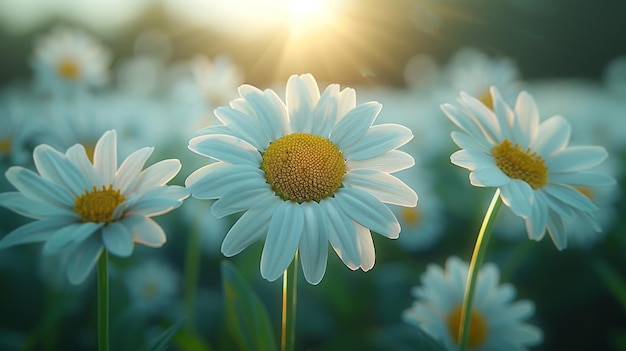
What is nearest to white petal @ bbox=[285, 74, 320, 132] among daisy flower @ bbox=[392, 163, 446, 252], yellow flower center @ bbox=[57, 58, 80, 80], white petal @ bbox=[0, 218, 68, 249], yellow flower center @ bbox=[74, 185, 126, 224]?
yellow flower center @ bbox=[74, 185, 126, 224]

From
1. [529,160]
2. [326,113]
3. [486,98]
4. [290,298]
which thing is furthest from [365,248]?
[486,98]

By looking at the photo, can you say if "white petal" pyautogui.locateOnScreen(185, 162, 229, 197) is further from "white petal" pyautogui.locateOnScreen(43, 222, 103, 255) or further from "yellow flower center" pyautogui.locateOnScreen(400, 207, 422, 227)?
"yellow flower center" pyautogui.locateOnScreen(400, 207, 422, 227)

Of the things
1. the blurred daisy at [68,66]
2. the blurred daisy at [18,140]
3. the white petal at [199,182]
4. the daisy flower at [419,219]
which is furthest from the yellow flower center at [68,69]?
the white petal at [199,182]

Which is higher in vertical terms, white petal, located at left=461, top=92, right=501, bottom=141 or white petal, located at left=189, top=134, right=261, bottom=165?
white petal, located at left=461, top=92, right=501, bottom=141

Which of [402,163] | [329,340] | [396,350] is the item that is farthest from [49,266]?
[402,163]

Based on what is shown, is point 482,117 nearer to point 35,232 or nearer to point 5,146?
point 35,232

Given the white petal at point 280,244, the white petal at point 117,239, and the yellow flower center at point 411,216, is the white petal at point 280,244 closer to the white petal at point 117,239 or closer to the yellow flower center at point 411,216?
the white petal at point 117,239
